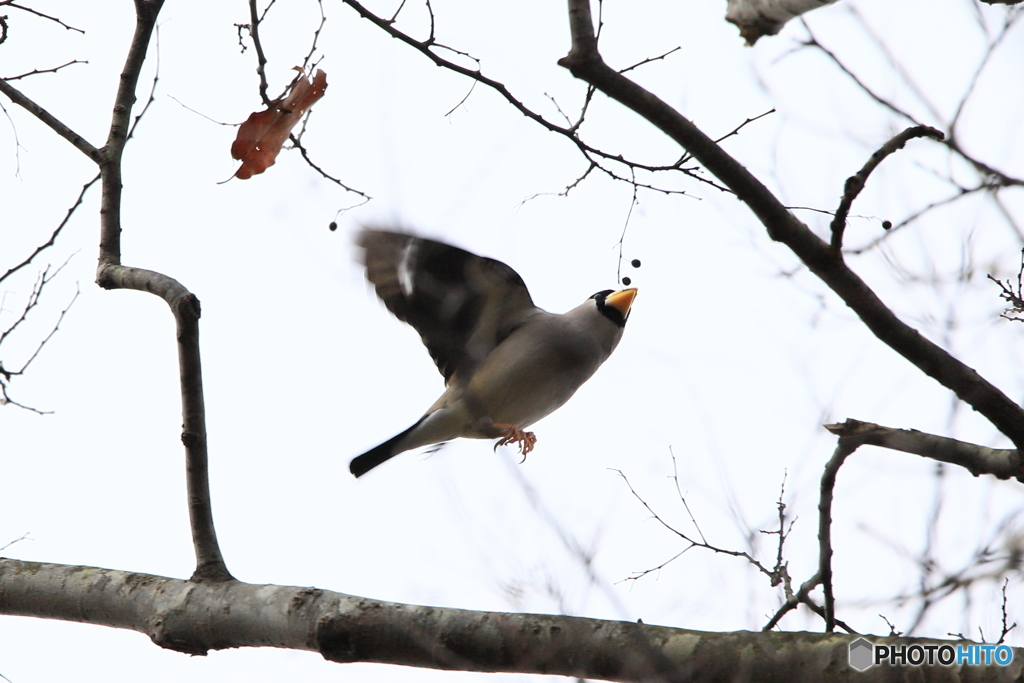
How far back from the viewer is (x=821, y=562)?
254cm

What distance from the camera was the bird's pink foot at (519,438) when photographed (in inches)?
153

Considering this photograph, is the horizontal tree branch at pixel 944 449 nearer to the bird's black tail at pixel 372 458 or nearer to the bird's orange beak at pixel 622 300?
the bird's orange beak at pixel 622 300

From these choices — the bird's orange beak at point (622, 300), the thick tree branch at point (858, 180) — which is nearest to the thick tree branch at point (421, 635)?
the thick tree branch at point (858, 180)

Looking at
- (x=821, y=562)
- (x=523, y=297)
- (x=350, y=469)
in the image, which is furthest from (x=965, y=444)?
(x=350, y=469)

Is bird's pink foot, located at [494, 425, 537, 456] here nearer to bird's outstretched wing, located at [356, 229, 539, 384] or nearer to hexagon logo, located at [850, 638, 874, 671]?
bird's outstretched wing, located at [356, 229, 539, 384]

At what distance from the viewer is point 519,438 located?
3.89 m

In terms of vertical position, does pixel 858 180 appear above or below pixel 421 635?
above

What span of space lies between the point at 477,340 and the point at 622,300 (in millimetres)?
750

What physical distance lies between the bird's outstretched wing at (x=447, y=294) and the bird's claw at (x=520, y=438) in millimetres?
331

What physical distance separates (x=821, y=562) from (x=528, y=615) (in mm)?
1049

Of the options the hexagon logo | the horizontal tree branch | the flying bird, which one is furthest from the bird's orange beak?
the hexagon logo

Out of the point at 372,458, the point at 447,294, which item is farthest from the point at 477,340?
the point at 372,458

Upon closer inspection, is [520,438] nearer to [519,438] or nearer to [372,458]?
[519,438]

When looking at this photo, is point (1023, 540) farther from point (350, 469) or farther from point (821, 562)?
point (350, 469)
